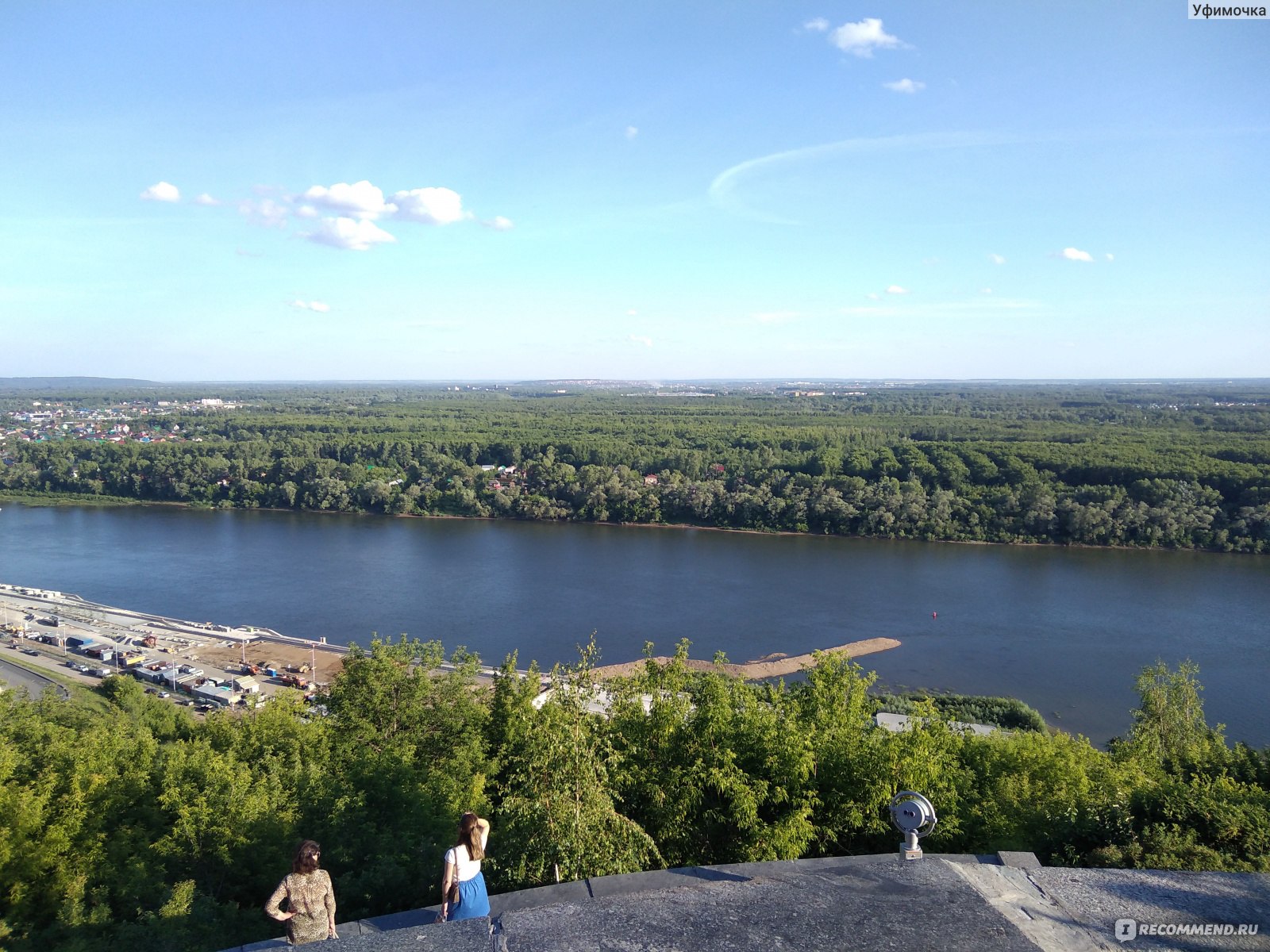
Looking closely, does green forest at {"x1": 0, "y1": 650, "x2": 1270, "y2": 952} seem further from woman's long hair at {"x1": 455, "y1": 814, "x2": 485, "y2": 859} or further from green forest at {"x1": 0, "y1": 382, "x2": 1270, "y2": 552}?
green forest at {"x1": 0, "y1": 382, "x2": 1270, "y2": 552}

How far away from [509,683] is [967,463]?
22.2 meters

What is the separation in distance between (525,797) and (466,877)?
0.95 m

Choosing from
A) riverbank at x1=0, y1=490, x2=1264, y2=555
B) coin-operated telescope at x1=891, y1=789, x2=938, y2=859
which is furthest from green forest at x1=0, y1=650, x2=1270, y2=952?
riverbank at x1=0, y1=490, x2=1264, y2=555

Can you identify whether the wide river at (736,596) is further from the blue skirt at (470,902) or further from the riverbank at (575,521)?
the blue skirt at (470,902)

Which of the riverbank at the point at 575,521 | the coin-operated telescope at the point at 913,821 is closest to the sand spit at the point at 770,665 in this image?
the coin-operated telescope at the point at 913,821

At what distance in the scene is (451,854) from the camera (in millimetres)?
1866

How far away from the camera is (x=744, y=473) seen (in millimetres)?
24969

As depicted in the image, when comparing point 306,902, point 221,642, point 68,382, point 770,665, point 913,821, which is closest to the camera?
point 306,902

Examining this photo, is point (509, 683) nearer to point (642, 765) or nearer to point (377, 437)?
point (642, 765)

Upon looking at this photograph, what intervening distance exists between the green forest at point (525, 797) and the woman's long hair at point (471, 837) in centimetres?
69

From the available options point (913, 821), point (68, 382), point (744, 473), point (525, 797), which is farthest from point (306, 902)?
point (68, 382)

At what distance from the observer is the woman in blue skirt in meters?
1.86

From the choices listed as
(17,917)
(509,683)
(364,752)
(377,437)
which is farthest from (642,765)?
(377,437)

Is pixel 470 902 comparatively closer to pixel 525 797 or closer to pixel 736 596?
pixel 525 797
